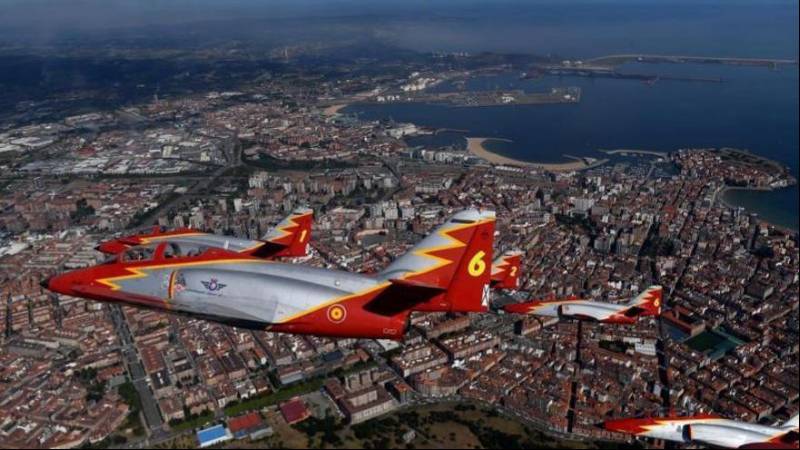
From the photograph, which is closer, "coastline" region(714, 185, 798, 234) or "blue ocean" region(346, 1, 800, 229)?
"coastline" region(714, 185, 798, 234)

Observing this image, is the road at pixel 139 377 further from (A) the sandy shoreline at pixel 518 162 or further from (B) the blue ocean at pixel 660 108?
(A) the sandy shoreline at pixel 518 162

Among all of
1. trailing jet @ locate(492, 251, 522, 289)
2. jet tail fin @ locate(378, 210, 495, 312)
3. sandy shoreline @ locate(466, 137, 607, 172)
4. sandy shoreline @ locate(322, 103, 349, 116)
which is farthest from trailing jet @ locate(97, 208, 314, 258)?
sandy shoreline @ locate(322, 103, 349, 116)

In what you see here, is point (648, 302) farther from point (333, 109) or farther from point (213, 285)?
point (333, 109)

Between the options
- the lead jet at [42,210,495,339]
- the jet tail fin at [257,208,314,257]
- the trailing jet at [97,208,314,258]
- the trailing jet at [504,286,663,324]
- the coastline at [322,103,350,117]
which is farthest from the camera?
the coastline at [322,103,350,117]

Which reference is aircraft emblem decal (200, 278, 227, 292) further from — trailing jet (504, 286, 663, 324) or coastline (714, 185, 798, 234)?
coastline (714, 185, 798, 234)

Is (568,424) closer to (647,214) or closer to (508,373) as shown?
(508,373)

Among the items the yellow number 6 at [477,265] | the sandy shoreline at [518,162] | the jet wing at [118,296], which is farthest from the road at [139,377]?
the sandy shoreline at [518,162]

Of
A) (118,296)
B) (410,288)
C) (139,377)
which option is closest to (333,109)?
(139,377)
